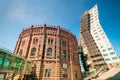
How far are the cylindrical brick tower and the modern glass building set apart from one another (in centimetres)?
2207

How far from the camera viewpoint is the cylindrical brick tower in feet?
76.4

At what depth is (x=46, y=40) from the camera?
2688 cm

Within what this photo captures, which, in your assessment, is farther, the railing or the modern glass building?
the modern glass building

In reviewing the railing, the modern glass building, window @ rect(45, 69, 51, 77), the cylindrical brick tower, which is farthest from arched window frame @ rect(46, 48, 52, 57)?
the modern glass building

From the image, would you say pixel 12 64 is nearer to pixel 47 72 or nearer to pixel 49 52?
pixel 47 72

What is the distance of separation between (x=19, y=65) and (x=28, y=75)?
14.4ft

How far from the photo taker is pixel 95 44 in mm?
52000

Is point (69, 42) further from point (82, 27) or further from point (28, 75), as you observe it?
point (82, 27)

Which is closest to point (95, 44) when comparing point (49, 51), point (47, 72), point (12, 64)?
point (49, 51)

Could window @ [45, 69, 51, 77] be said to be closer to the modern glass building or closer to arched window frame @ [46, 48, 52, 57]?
arched window frame @ [46, 48, 52, 57]

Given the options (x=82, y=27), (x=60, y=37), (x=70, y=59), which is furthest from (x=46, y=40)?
(x=82, y=27)

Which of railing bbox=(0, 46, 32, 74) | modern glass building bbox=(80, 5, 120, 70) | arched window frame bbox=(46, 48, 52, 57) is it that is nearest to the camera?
railing bbox=(0, 46, 32, 74)

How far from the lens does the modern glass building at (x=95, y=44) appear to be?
4688cm

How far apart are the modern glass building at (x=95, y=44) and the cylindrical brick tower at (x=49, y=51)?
22.1 meters
